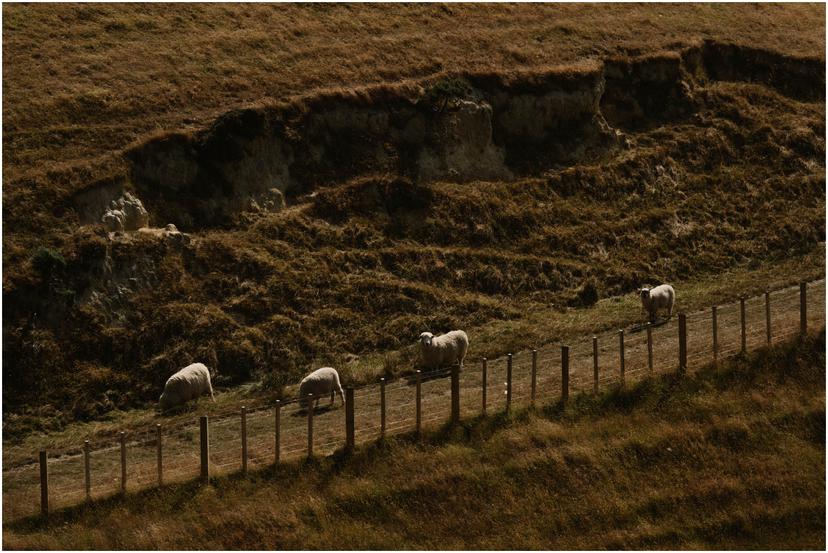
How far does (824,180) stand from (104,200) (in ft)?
107

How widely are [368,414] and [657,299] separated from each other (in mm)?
13108

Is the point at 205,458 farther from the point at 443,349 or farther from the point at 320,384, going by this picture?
the point at 443,349

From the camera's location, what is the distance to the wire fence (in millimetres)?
29438

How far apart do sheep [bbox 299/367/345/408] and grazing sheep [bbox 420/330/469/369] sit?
3520 millimetres

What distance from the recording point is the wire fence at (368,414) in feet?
96.6

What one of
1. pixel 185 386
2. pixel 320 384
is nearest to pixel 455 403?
pixel 320 384

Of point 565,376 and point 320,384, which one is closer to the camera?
point 565,376

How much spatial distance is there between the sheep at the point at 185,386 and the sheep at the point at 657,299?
15.4 metres

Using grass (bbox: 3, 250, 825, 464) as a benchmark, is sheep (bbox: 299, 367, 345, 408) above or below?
above

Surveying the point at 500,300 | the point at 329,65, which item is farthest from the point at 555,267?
the point at 329,65

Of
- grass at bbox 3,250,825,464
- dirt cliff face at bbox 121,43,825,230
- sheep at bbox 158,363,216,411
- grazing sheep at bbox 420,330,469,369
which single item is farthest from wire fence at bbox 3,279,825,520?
dirt cliff face at bbox 121,43,825,230

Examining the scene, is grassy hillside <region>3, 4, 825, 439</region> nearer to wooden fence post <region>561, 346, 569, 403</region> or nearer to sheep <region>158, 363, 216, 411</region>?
sheep <region>158, 363, 216, 411</region>

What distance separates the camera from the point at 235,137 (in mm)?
46312

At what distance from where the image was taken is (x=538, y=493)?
2802cm
